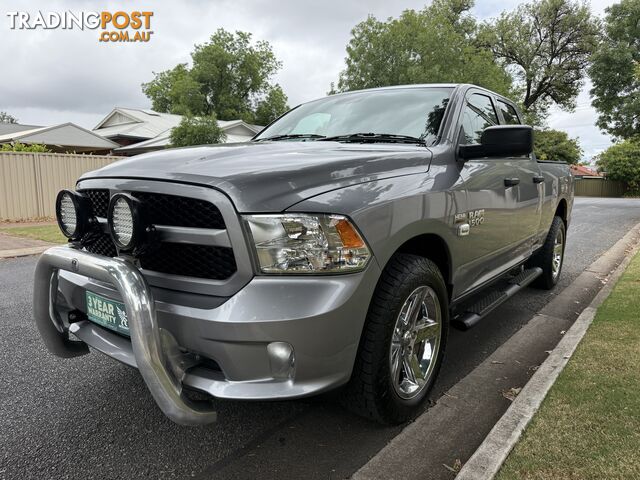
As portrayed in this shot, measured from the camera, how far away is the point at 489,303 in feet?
11.1

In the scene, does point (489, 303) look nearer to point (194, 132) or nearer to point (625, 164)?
point (194, 132)

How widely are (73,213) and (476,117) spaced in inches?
108

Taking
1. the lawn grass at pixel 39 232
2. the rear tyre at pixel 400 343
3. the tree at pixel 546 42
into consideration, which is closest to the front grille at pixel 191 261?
the rear tyre at pixel 400 343

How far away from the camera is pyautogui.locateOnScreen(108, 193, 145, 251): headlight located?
196 cm

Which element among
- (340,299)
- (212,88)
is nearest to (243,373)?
(340,299)

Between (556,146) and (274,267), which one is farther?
(556,146)

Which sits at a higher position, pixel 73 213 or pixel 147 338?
pixel 73 213

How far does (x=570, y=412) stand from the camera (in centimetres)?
244

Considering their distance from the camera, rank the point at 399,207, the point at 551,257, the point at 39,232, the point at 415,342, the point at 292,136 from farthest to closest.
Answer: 1. the point at 39,232
2. the point at 551,257
3. the point at 292,136
4. the point at 415,342
5. the point at 399,207

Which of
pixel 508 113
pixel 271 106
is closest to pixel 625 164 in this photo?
pixel 271 106

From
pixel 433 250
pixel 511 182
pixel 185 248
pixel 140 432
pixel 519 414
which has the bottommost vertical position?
pixel 140 432

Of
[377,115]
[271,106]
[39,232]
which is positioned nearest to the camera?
[377,115]

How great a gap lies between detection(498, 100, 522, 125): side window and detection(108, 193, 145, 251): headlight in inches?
133

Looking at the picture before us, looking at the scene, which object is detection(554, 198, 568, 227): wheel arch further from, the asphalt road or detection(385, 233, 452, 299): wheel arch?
detection(385, 233, 452, 299): wheel arch
